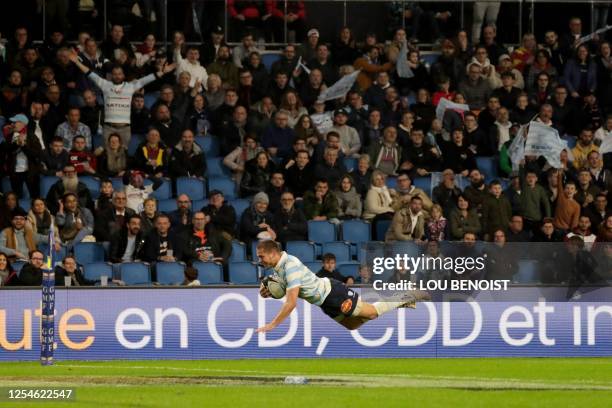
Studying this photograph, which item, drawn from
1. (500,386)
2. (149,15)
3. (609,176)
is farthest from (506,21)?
(500,386)

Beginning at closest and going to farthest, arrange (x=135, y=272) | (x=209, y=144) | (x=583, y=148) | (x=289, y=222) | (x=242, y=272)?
(x=135, y=272) → (x=242, y=272) → (x=289, y=222) → (x=209, y=144) → (x=583, y=148)

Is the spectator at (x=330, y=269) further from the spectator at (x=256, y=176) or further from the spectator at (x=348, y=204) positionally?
the spectator at (x=256, y=176)

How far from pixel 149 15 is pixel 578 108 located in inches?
355

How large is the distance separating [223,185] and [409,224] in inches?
153

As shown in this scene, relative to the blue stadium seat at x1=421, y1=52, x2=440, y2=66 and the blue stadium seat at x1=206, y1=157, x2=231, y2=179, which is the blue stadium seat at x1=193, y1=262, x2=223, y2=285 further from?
the blue stadium seat at x1=421, y1=52, x2=440, y2=66

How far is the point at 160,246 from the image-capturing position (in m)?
23.5

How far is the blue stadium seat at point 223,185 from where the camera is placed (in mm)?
26281

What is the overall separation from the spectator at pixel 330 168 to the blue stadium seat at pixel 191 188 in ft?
7.00

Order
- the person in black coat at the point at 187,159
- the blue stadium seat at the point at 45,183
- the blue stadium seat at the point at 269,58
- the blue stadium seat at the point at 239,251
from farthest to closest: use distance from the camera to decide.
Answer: the blue stadium seat at the point at 269,58
the person in black coat at the point at 187,159
the blue stadium seat at the point at 45,183
the blue stadium seat at the point at 239,251

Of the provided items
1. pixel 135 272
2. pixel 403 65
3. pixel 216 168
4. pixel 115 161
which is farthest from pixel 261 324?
pixel 403 65

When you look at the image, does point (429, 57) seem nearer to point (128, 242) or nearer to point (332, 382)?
point (128, 242)

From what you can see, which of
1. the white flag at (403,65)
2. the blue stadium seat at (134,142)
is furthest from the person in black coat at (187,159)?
the white flag at (403,65)

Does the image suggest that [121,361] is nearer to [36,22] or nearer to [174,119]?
[174,119]

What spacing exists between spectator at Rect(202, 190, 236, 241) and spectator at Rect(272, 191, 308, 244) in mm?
742
